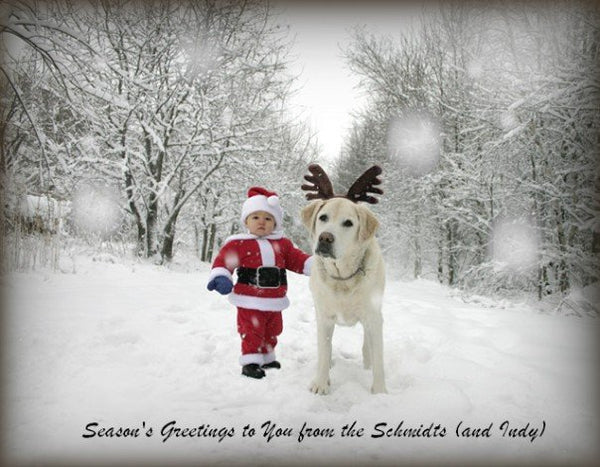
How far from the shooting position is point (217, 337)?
3174 millimetres

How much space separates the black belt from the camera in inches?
108

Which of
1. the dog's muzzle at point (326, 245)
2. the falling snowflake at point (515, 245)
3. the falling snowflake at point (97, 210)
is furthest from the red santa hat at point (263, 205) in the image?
the falling snowflake at point (97, 210)

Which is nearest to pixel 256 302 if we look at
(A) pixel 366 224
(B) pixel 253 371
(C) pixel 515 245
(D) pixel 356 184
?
(B) pixel 253 371

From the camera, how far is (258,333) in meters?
2.69

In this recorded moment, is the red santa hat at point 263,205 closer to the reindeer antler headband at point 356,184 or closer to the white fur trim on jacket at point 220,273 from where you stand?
the reindeer antler headband at point 356,184

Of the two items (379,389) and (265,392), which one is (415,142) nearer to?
(379,389)

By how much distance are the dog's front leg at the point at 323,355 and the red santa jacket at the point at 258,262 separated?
18.2 inches

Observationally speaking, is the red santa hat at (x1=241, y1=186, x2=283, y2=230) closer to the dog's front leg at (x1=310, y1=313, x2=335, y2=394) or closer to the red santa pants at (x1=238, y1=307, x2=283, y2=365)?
the red santa pants at (x1=238, y1=307, x2=283, y2=365)

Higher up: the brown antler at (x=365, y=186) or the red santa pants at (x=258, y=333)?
the brown antler at (x=365, y=186)

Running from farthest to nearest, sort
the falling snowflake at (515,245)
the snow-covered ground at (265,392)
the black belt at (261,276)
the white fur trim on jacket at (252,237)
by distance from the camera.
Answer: the falling snowflake at (515,245), the white fur trim on jacket at (252,237), the black belt at (261,276), the snow-covered ground at (265,392)

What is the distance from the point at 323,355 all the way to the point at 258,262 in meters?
0.91

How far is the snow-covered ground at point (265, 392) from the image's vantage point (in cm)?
165

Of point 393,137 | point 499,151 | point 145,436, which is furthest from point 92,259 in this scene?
point 393,137

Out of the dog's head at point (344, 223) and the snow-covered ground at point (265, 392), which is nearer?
the snow-covered ground at point (265, 392)
